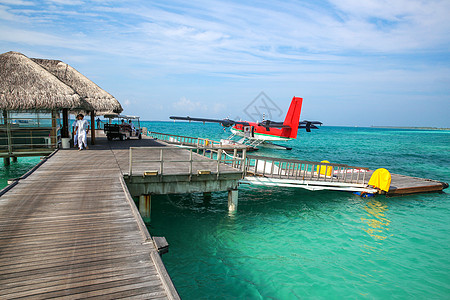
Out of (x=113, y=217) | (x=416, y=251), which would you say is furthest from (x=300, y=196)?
(x=113, y=217)

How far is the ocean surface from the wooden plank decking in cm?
277

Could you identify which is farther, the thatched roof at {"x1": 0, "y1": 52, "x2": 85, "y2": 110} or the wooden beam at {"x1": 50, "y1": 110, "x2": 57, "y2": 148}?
the wooden beam at {"x1": 50, "y1": 110, "x2": 57, "y2": 148}

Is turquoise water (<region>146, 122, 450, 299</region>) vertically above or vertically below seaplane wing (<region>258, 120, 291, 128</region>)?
below

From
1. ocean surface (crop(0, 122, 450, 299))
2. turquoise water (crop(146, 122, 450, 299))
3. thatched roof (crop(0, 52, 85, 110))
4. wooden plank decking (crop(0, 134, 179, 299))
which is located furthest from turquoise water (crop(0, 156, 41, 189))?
wooden plank decking (crop(0, 134, 179, 299))

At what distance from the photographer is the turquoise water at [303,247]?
7539 millimetres

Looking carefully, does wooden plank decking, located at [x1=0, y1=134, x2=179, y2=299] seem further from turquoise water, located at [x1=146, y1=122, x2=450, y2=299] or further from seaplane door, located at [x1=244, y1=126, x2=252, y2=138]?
seaplane door, located at [x1=244, y1=126, x2=252, y2=138]

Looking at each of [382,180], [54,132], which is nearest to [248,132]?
[382,180]

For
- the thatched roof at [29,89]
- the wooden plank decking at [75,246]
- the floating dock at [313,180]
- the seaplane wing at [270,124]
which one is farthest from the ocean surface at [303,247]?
the seaplane wing at [270,124]

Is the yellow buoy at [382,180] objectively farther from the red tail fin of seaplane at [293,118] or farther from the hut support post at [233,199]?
the red tail fin of seaplane at [293,118]

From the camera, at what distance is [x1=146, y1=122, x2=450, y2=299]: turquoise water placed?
7.54m

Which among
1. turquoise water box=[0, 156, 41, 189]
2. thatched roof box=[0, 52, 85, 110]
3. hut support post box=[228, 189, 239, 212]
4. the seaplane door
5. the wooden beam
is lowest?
turquoise water box=[0, 156, 41, 189]

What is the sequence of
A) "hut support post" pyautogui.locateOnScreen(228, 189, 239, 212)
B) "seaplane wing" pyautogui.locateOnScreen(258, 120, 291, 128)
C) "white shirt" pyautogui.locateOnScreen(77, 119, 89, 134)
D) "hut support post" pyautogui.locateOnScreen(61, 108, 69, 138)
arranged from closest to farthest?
"hut support post" pyautogui.locateOnScreen(228, 189, 239, 212)
"white shirt" pyautogui.locateOnScreen(77, 119, 89, 134)
"hut support post" pyautogui.locateOnScreen(61, 108, 69, 138)
"seaplane wing" pyautogui.locateOnScreen(258, 120, 291, 128)

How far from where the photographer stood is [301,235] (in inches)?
421

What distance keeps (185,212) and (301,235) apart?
5172mm
